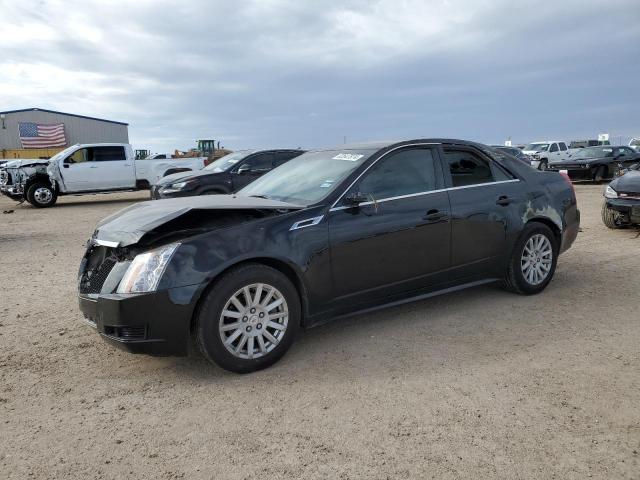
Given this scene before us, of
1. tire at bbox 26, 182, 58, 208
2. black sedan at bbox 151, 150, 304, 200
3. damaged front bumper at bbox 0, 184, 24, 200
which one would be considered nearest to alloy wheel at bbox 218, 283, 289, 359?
black sedan at bbox 151, 150, 304, 200

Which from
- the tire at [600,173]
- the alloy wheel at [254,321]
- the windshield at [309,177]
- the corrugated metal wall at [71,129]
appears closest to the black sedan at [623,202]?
the windshield at [309,177]

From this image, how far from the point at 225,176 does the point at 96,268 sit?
8.20 meters

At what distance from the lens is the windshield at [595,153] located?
72.3 feet

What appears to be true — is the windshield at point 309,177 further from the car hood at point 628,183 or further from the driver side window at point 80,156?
the driver side window at point 80,156

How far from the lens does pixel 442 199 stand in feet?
15.1

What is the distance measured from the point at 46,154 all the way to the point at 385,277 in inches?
1981

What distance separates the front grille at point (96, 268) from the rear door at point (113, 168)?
1458 cm

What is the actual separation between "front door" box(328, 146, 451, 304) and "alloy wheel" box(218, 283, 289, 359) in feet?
1.77

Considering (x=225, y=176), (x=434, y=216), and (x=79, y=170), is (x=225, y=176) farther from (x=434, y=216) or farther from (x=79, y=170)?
(x=434, y=216)

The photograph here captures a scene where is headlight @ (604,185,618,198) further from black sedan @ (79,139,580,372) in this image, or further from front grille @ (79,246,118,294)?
front grille @ (79,246,118,294)

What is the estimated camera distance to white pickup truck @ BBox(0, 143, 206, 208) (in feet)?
55.2

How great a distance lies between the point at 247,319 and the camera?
3.59m

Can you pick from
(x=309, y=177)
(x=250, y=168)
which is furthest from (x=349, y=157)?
(x=250, y=168)

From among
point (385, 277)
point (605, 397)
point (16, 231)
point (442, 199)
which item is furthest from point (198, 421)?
point (16, 231)
